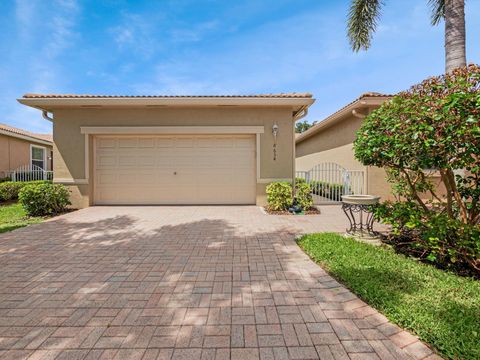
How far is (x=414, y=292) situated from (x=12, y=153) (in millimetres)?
17992

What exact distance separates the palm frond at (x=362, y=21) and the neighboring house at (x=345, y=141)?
1.92 metres

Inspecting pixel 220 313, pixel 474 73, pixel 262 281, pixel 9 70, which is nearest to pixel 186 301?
pixel 220 313

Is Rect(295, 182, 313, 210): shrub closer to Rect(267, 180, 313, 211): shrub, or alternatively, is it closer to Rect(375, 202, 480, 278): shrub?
Rect(267, 180, 313, 211): shrub

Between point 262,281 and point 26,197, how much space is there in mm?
7776

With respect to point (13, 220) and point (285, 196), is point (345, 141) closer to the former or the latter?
point (285, 196)

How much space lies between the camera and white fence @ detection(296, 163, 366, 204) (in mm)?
8844

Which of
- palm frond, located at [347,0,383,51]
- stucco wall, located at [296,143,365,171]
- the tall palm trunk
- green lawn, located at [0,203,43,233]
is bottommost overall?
green lawn, located at [0,203,43,233]

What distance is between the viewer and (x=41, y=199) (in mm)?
6945

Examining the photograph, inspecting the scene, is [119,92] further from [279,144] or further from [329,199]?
[329,199]

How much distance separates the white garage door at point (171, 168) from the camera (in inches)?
338

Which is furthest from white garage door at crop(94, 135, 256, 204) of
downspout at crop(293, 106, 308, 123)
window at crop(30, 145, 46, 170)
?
window at crop(30, 145, 46, 170)

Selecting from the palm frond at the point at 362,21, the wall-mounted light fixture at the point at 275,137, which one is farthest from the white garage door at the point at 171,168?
the palm frond at the point at 362,21

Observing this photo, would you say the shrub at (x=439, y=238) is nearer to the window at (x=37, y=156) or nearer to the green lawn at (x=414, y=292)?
the green lawn at (x=414, y=292)

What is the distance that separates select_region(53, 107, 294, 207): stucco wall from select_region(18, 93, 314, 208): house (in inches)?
1.3
